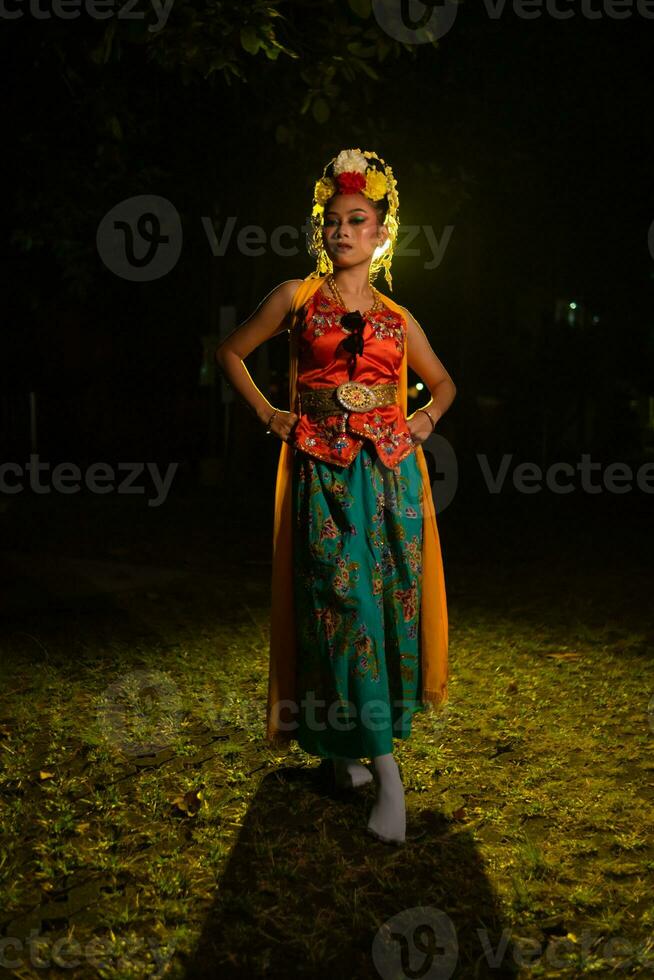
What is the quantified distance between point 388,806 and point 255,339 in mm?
1767

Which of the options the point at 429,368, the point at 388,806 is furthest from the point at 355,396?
the point at 388,806

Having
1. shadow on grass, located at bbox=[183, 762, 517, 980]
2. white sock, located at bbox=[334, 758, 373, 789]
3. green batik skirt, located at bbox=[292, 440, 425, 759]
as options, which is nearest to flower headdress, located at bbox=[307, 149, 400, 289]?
green batik skirt, located at bbox=[292, 440, 425, 759]

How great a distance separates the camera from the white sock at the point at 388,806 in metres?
3.47

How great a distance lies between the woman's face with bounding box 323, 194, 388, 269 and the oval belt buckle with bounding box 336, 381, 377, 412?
46 cm

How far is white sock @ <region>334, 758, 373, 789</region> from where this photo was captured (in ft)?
12.9

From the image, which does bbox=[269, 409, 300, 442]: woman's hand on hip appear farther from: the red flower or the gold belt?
the red flower

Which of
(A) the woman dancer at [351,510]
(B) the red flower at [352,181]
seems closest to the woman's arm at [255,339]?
(A) the woman dancer at [351,510]

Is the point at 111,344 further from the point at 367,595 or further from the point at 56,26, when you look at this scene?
the point at 367,595

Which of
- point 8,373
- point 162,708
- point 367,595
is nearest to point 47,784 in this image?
A: point 162,708

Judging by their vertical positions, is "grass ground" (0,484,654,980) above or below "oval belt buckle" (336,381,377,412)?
below

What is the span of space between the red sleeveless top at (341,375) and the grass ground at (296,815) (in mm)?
1392

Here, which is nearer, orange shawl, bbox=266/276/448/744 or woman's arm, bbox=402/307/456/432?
orange shawl, bbox=266/276/448/744

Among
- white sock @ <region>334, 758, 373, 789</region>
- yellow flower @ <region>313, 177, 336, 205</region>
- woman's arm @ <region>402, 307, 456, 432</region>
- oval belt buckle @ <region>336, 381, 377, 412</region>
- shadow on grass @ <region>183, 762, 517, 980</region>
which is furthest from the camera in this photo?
white sock @ <region>334, 758, 373, 789</region>

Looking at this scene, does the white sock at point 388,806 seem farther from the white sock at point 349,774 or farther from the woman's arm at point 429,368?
the woman's arm at point 429,368
